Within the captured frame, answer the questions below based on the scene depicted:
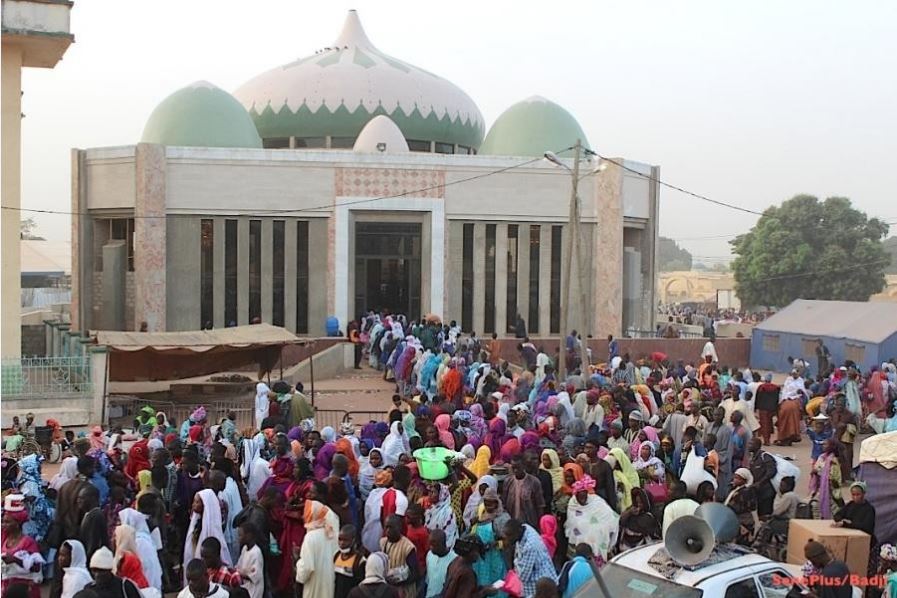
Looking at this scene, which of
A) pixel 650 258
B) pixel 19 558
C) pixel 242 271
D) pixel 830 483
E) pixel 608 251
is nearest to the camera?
pixel 19 558

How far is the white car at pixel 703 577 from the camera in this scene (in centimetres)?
539

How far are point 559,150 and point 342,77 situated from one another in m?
7.58

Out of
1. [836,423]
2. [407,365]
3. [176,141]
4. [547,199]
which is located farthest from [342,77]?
[836,423]

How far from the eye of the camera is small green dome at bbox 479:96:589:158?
97.7 ft

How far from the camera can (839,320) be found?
83.3ft

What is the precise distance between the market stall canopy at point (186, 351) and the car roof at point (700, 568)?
1137 cm

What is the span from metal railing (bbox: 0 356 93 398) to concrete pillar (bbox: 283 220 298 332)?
11223 mm

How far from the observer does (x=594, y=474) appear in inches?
322

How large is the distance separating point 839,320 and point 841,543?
1941cm

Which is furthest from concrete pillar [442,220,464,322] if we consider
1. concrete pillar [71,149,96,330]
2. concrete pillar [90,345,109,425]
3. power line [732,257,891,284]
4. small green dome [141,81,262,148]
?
power line [732,257,891,284]

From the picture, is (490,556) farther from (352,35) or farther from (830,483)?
(352,35)

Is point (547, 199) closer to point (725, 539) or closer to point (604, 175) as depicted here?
point (604, 175)

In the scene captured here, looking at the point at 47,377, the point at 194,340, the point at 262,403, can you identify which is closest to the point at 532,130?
the point at 194,340

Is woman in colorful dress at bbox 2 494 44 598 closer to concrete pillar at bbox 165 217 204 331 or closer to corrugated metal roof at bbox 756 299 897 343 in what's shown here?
concrete pillar at bbox 165 217 204 331
